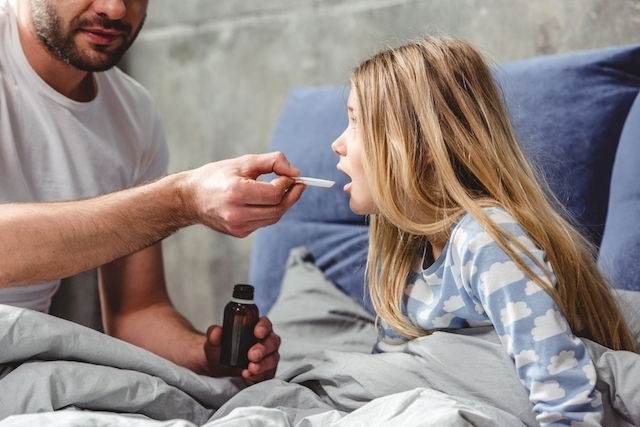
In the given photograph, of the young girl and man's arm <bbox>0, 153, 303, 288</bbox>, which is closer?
the young girl

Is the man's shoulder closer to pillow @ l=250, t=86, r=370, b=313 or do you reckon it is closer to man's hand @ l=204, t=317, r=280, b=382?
pillow @ l=250, t=86, r=370, b=313

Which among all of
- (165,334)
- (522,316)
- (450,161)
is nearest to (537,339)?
(522,316)

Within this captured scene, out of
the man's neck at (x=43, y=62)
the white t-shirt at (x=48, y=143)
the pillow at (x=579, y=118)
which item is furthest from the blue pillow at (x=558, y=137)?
the man's neck at (x=43, y=62)

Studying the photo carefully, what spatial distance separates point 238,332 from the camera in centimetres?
154

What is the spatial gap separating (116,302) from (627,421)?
1.16 metres

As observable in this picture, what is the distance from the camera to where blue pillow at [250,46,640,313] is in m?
1.72

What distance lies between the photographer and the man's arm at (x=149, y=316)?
1737mm

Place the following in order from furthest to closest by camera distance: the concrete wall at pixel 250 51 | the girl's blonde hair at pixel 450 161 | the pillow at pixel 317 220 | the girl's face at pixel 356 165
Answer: the concrete wall at pixel 250 51, the pillow at pixel 317 220, the girl's face at pixel 356 165, the girl's blonde hair at pixel 450 161

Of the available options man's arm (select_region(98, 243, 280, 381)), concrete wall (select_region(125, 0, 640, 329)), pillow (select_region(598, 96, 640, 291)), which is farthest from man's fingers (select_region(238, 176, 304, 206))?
concrete wall (select_region(125, 0, 640, 329))

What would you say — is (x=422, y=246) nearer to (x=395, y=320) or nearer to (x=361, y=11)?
(x=395, y=320)

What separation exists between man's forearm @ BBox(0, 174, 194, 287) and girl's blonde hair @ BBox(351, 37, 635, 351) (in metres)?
0.36

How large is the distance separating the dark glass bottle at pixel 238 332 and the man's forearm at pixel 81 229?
0.57 ft

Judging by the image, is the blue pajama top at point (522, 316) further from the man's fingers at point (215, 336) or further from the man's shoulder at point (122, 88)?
the man's shoulder at point (122, 88)

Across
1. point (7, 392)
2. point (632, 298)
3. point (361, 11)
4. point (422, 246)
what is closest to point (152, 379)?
point (7, 392)
